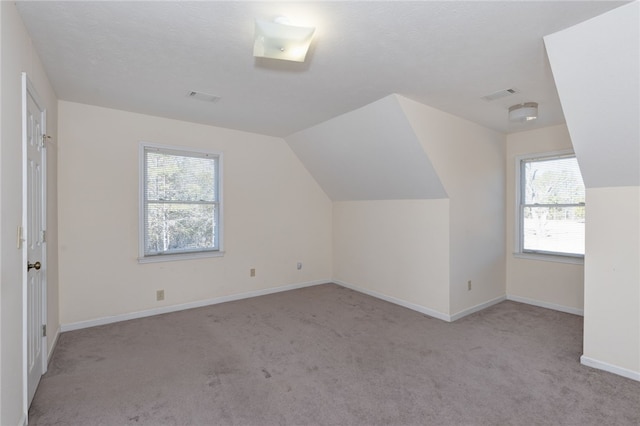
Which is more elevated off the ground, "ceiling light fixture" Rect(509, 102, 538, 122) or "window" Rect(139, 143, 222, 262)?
"ceiling light fixture" Rect(509, 102, 538, 122)

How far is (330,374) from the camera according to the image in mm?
2461

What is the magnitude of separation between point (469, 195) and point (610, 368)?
6.77 feet

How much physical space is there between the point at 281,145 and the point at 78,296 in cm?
310

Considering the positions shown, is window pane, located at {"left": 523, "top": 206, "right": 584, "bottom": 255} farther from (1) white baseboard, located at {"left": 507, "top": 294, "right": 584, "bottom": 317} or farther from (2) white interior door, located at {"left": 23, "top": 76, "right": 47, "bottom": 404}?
(2) white interior door, located at {"left": 23, "top": 76, "right": 47, "bottom": 404}

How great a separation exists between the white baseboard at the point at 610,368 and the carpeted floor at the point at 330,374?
6cm

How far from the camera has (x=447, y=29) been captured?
1.93 m

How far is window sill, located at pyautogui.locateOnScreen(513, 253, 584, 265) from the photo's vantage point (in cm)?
383

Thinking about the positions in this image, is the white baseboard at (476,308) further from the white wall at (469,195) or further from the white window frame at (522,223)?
the white window frame at (522,223)

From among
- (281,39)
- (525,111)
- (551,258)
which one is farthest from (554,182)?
(281,39)

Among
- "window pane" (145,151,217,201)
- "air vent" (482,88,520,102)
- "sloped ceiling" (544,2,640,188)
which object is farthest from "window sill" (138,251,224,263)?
"sloped ceiling" (544,2,640,188)

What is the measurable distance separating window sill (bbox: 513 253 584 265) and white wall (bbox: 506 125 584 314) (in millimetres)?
37

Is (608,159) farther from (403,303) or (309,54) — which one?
(403,303)

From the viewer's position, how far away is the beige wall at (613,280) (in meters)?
2.37

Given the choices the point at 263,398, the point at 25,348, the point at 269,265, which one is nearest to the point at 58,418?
the point at 25,348
